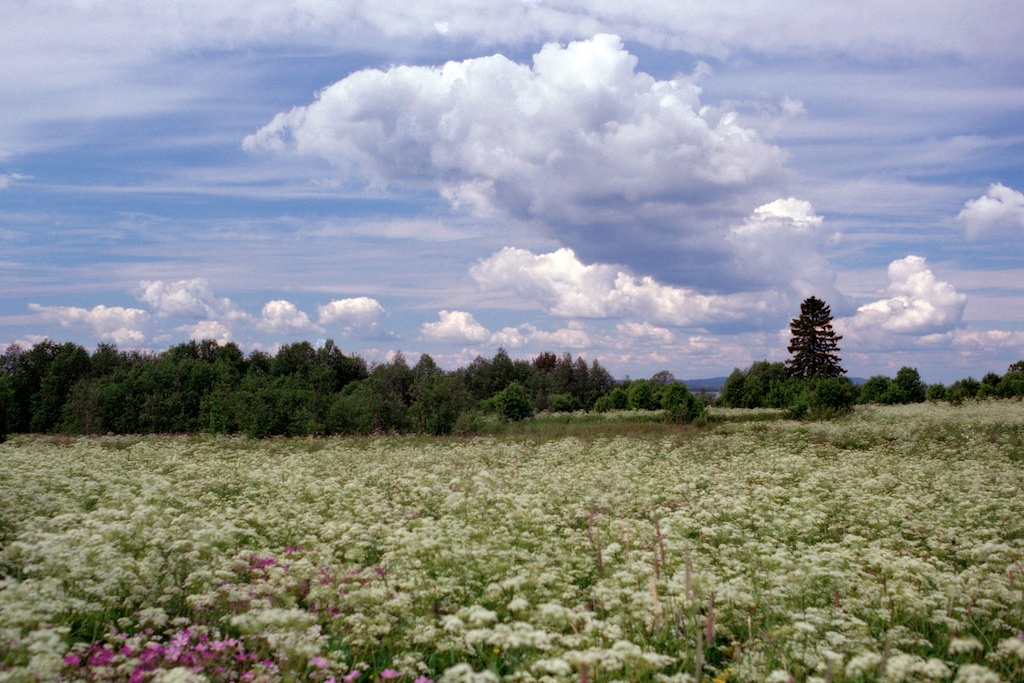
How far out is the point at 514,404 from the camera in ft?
139

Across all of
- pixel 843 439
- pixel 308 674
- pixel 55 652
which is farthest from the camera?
pixel 843 439

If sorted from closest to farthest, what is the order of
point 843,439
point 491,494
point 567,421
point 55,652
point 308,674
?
point 55,652 → point 308,674 → point 491,494 → point 843,439 → point 567,421

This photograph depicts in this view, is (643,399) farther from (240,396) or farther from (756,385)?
(240,396)

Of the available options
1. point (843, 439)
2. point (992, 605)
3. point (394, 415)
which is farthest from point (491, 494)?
point (394, 415)

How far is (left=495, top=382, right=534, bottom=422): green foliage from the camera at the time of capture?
4178cm

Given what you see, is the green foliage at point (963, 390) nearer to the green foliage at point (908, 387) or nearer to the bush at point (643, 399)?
the green foliage at point (908, 387)

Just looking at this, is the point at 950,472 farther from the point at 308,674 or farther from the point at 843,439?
→ the point at 308,674

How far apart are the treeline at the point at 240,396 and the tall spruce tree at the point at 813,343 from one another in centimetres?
2547

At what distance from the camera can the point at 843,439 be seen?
25016 millimetres

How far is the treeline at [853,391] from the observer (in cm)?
4091

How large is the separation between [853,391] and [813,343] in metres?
38.6

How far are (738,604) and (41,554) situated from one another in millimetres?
6576

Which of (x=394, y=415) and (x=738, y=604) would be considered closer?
(x=738, y=604)

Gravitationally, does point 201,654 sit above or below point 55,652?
below
